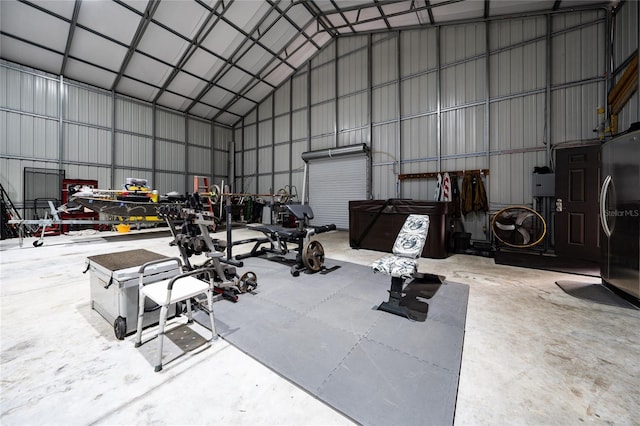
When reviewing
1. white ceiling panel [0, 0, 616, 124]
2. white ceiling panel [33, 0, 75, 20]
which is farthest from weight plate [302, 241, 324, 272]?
white ceiling panel [33, 0, 75, 20]

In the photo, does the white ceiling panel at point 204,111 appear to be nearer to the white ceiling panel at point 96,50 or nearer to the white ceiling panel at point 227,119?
the white ceiling panel at point 227,119

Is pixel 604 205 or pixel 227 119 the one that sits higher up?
pixel 227 119

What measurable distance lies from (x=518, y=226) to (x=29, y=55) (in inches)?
601

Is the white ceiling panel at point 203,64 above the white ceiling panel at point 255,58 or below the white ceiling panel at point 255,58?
below

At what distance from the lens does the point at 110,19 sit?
7168mm

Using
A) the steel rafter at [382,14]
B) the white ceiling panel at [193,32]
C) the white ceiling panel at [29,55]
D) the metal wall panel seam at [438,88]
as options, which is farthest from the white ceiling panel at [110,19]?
the metal wall panel seam at [438,88]

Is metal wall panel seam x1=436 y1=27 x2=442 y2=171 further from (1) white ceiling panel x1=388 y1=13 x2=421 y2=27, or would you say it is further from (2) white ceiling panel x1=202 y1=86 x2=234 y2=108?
(2) white ceiling panel x1=202 y1=86 x2=234 y2=108

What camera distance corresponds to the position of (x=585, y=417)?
1.38 m

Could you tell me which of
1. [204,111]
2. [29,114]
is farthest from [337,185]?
[29,114]

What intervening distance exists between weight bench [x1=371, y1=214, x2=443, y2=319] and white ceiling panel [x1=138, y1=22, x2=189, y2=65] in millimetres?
9833

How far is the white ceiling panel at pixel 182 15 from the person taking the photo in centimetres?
720

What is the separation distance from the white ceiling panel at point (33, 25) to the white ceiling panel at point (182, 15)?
2728 mm

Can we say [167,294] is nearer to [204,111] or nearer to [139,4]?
[139,4]

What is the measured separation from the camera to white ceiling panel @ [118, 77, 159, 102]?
31.6 feet
